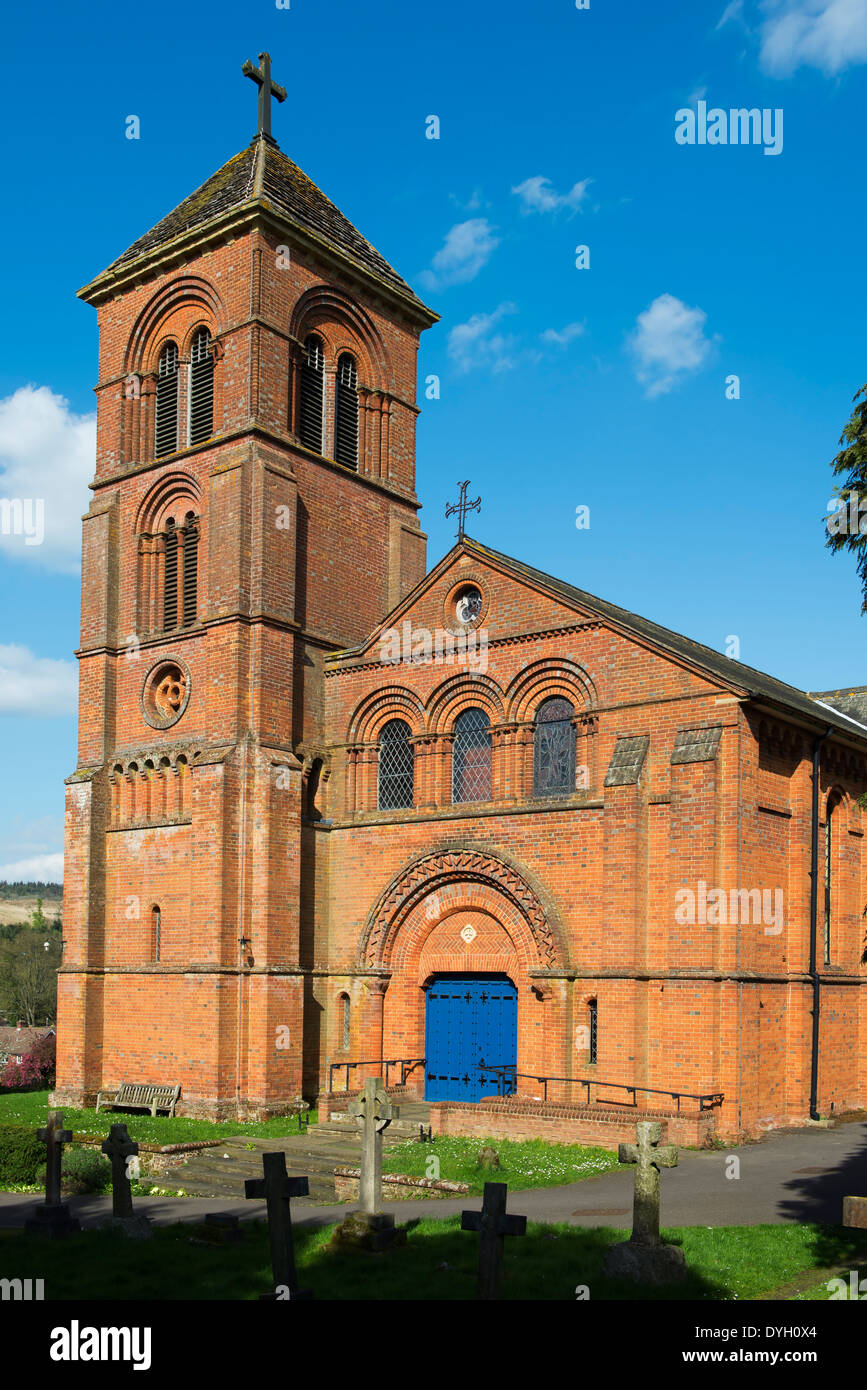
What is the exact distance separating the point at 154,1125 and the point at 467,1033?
6.07 metres

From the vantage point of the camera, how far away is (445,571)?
2605 cm

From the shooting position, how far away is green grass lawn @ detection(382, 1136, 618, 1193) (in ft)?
56.5

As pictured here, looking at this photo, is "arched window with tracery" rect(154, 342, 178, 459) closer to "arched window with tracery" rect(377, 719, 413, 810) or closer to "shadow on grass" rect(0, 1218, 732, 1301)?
"arched window with tracery" rect(377, 719, 413, 810)

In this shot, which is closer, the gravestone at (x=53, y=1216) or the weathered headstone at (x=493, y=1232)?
the weathered headstone at (x=493, y=1232)

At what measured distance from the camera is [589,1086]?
21.6 meters

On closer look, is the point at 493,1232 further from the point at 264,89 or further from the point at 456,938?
the point at 264,89

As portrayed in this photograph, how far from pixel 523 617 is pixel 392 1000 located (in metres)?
8.15

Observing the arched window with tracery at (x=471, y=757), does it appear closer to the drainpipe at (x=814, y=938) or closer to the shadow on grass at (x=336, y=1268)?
the drainpipe at (x=814, y=938)

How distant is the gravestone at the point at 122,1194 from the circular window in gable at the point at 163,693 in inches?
519

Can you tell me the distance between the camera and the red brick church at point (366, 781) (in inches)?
849

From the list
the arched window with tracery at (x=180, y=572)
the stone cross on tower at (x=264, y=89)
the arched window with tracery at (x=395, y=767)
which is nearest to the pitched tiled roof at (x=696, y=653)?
the arched window with tracery at (x=395, y=767)

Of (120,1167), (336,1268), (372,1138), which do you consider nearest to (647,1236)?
(336,1268)

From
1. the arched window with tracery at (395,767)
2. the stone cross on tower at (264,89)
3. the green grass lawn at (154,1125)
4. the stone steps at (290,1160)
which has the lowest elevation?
the green grass lawn at (154,1125)
